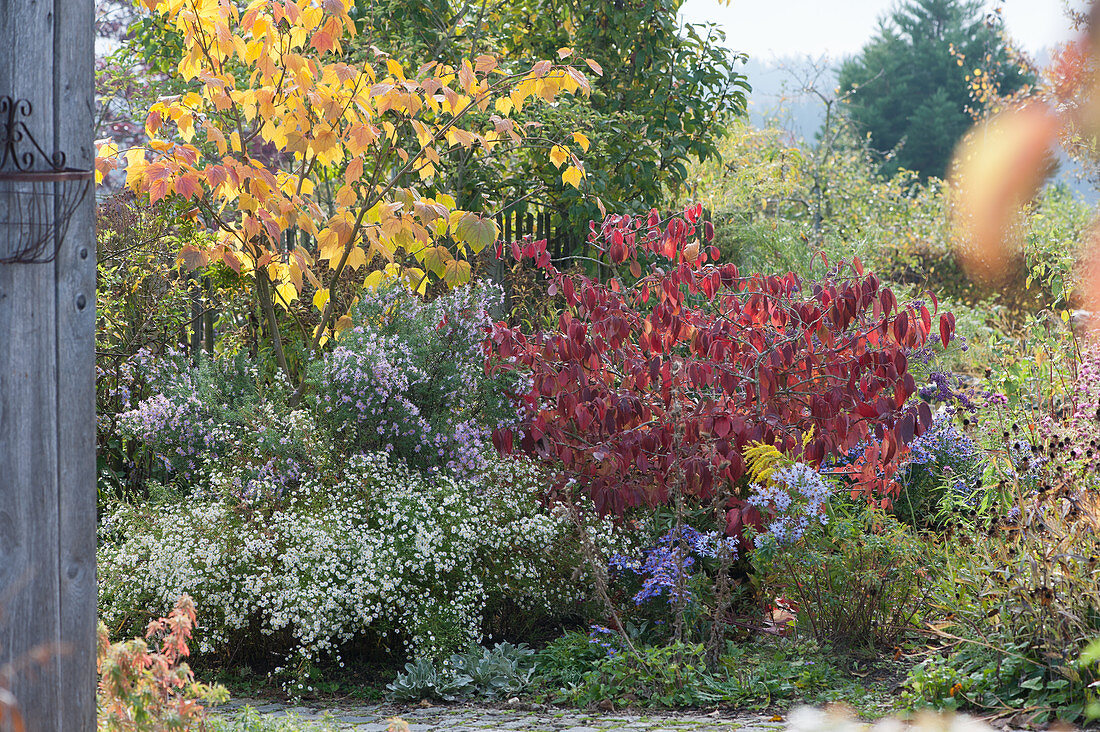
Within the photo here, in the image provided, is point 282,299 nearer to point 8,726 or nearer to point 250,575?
point 250,575

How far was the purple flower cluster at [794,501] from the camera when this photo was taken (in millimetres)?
3977

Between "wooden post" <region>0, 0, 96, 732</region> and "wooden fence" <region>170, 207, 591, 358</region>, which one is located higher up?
"wooden fence" <region>170, 207, 591, 358</region>

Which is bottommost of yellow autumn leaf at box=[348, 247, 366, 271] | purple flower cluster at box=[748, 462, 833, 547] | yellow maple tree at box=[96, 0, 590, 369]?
purple flower cluster at box=[748, 462, 833, 547]

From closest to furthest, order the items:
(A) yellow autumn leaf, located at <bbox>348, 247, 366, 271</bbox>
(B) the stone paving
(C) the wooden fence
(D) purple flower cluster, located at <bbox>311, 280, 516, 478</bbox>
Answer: (B) the stone paving
(D) purple flower cluster, located at <bbox>311, 280, 516, 478</bbox>
(A) yellow autumn leaf, located at <bbox>348, 247, 366, 271</bbox>
(C) the wooden fence

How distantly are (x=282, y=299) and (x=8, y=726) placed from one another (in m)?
3.98

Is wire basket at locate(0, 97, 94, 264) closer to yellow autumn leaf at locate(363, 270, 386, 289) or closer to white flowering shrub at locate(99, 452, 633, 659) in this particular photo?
white flowering shrub at locate(99, 452, 633, 659)

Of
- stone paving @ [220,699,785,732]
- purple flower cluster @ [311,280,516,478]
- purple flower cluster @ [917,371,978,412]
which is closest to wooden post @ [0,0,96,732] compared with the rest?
stone paving @ [220,699,785,732]

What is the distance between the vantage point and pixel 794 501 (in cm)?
404

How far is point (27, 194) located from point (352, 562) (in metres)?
2.04

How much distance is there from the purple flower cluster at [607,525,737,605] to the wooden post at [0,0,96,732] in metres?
2.30

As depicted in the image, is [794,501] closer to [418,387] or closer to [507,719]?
[507,719]

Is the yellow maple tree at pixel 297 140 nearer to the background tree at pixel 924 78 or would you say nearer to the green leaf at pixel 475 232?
the green leaf at pixel 475 232

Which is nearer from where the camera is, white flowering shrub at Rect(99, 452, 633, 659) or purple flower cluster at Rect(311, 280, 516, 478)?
white flowering shrub at Rect(99, 452, 633, 659)

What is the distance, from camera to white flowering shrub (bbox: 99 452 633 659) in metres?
3.79
